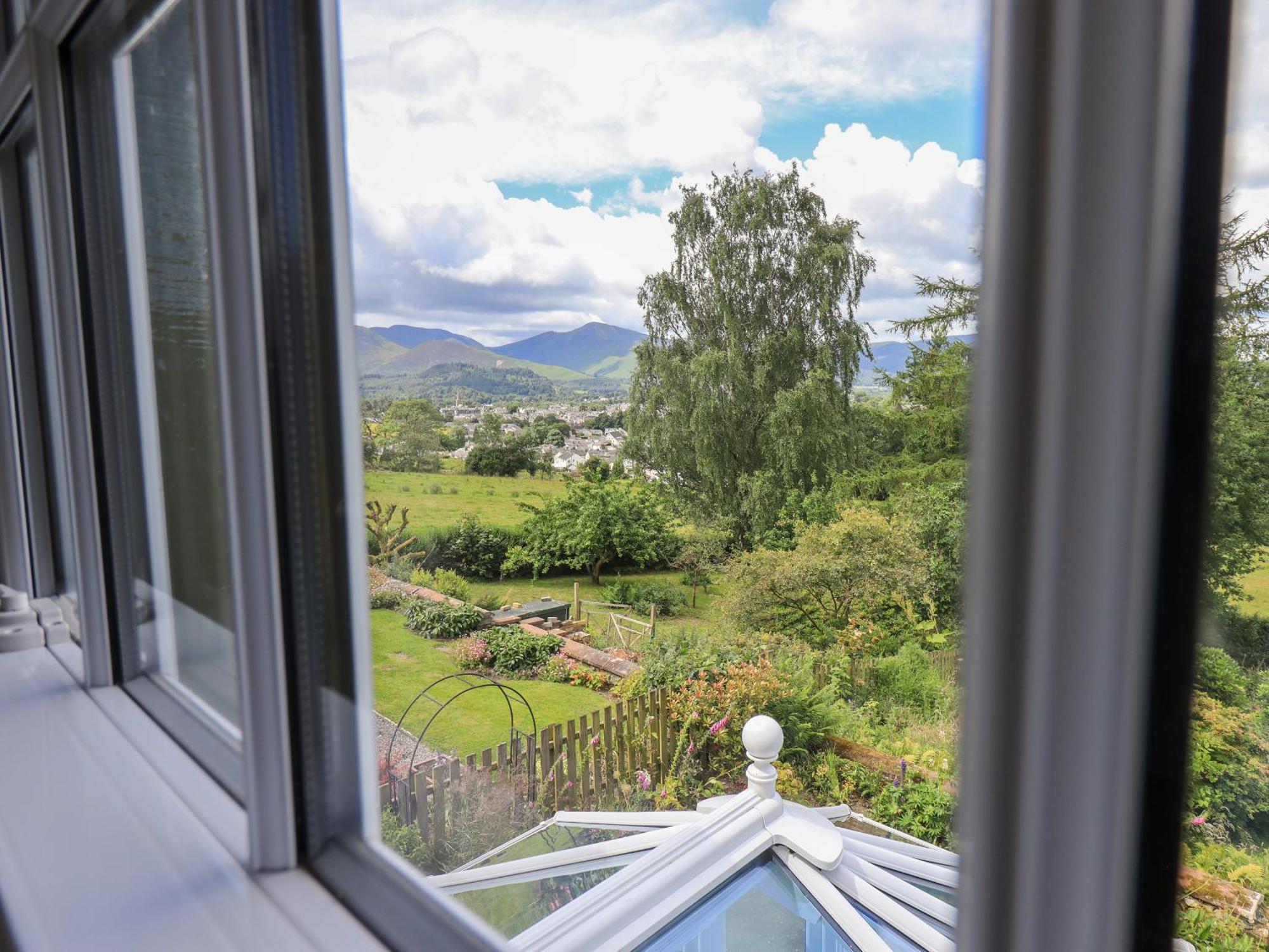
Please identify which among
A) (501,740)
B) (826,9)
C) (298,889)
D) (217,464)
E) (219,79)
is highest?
(826,9)

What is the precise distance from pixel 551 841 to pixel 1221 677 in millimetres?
1276

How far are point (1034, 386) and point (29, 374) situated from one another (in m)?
1.50

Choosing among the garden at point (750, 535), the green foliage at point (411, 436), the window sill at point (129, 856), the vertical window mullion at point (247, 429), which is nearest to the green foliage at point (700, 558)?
the garden at point (750, 535)

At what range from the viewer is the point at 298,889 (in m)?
0.56

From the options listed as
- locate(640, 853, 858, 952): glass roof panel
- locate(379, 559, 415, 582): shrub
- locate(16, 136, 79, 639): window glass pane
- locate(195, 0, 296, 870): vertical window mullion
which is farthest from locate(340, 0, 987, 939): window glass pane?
locate(16, 136, 79, 639): window glass pane

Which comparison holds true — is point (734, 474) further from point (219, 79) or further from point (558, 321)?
point (219, 79)

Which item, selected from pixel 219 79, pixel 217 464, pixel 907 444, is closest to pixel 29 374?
pixel 217 464

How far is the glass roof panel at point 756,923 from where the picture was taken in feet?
2.41

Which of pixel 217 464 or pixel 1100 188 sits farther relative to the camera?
pixel 217 464

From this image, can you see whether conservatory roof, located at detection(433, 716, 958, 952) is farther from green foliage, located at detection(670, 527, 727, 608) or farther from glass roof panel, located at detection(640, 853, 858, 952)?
green foliage, located at detection(670, 527, 727, 608)

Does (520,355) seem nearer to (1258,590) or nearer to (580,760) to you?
(580,760)

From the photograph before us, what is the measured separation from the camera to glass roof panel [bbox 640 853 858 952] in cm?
73

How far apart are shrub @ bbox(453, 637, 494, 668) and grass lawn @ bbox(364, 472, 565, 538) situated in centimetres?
25

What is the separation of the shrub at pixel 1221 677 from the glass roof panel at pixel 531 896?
2.81ft
